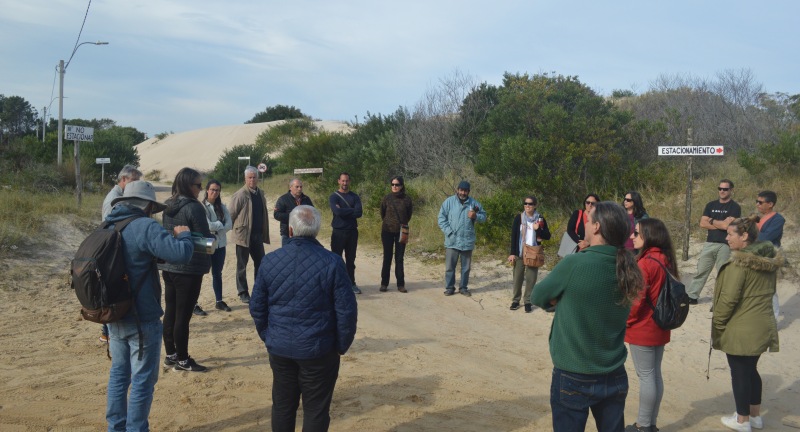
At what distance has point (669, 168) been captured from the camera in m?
14.0

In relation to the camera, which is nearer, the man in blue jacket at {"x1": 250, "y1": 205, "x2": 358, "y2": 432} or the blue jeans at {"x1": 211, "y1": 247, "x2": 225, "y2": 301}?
the man in blue jacket at {"x1": 250, "y1": 205, "x2": 358, "y2": 432}

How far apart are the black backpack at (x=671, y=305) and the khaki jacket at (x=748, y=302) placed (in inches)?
43.0

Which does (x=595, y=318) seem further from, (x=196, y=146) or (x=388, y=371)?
(x=196, y=146)

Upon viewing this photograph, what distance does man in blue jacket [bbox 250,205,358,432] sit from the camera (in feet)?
11.7

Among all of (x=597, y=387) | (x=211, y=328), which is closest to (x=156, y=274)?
(x=597, y=387)

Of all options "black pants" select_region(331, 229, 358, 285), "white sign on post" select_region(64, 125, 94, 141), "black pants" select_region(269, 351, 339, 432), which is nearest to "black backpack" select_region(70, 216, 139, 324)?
"black pants" select_region(269, 351, 339, 432)

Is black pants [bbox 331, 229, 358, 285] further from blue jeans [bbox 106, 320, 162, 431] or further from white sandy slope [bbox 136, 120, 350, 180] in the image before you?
white sandy slope [bbox 136, 120, 350, 180]

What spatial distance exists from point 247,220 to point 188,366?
287 cm

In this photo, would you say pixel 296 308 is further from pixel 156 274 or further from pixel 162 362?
pixel 162 362

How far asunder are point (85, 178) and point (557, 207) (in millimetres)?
16747

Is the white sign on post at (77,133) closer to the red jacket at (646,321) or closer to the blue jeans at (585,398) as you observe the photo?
the red jacket at (646,321)

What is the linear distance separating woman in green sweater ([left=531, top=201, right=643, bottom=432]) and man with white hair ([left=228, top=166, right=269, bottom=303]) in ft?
18.9

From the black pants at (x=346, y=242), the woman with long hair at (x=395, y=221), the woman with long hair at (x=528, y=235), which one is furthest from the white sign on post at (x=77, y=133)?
the woman with long hair at (x=528, y=235)

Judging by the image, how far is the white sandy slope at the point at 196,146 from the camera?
58.7 meters
